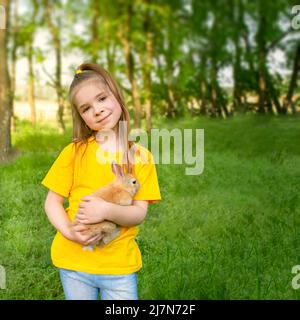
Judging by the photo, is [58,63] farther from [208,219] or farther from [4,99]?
[208,219]

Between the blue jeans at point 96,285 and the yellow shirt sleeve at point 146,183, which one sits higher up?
the yellow shirt sleeve at point 146,183

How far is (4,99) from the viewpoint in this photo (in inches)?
88.8

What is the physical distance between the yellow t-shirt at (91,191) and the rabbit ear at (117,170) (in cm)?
4

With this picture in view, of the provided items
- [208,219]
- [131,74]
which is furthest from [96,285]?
[131,74]

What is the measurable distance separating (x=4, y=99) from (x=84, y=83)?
1.32 metres

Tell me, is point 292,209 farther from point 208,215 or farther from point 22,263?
point 22,263

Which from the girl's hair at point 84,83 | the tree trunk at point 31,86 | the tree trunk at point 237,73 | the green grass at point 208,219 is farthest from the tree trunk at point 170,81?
the girl's hair at point 84,83

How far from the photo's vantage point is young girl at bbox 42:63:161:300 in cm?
101

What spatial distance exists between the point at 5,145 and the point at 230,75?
0.94m

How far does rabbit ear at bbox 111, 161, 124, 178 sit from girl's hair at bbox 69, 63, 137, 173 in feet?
0.12

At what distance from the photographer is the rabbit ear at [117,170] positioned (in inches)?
38.2
